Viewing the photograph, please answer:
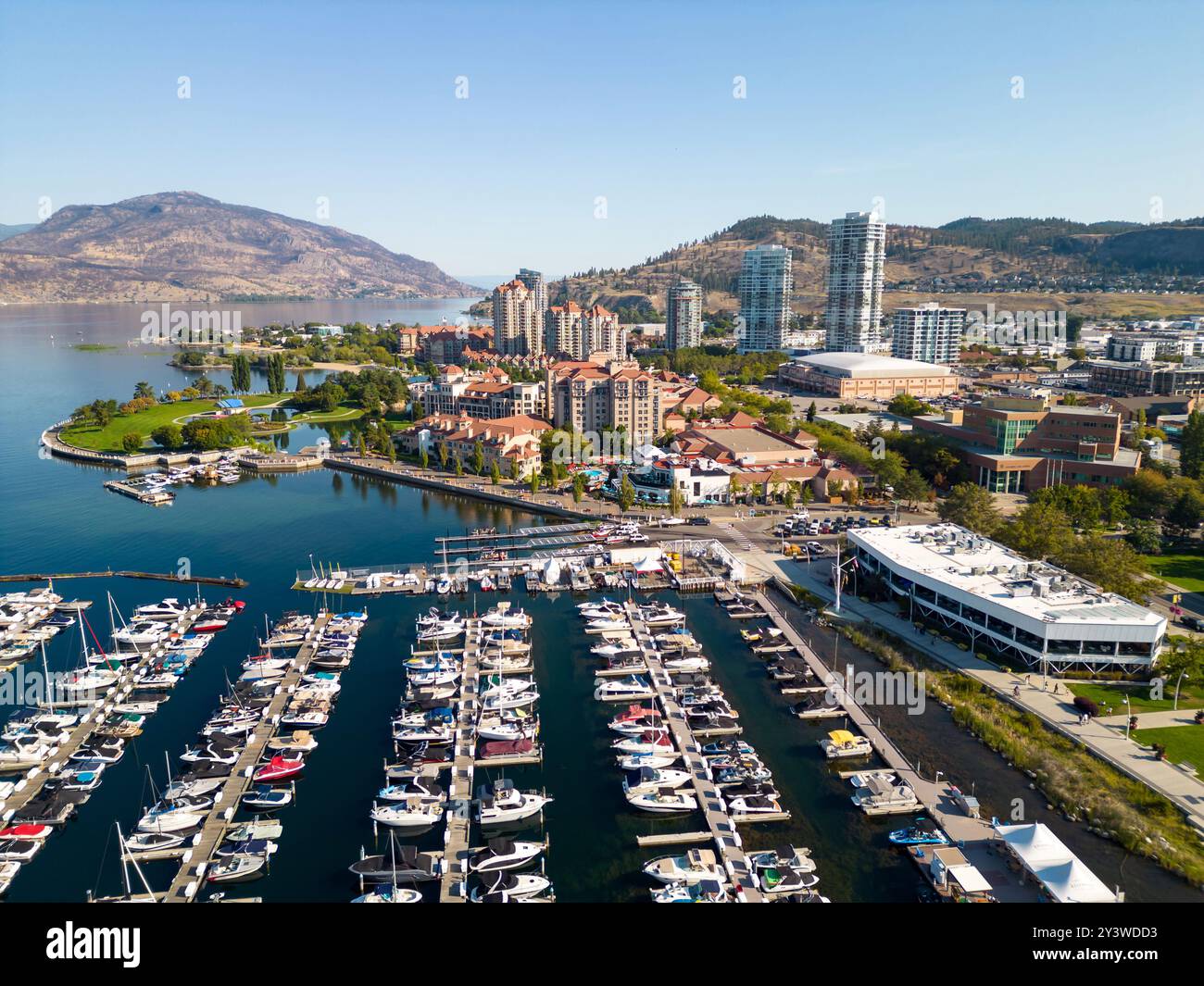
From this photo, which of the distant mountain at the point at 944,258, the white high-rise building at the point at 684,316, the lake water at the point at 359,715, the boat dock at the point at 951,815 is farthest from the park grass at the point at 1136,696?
the distant mountain at the point at 944,258

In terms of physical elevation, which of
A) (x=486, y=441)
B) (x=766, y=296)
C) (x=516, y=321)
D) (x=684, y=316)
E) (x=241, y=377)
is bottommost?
(x=486, y=441)

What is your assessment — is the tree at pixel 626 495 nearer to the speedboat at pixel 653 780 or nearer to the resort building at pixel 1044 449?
the resort building at pixel 1044 449

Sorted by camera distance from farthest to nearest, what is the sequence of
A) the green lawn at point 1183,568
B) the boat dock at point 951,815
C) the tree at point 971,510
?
1. the tree at point 971,510
2. the green lawn at point 1183,568
3. the boat dock at point 951,815

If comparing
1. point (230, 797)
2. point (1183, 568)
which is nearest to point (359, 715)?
point (230, 797)

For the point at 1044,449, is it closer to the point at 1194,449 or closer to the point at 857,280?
the point at 1194,449

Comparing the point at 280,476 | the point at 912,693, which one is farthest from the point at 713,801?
the point at 280,476
